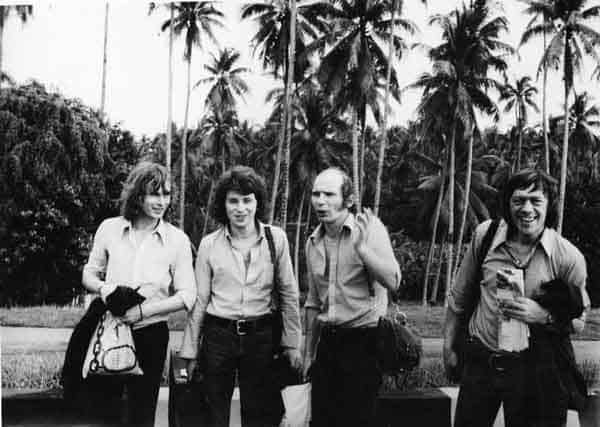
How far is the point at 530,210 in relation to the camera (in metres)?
2.61

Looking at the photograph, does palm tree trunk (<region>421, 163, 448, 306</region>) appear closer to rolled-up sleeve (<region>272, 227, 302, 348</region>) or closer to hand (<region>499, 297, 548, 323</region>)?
hand (<region>499, 297, 548, 323</region>)

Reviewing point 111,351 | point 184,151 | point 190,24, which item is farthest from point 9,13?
point 111,351

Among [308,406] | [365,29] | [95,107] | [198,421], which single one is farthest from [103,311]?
[365,29]

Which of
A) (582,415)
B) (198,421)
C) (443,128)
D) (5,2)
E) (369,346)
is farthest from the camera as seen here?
(443,128)

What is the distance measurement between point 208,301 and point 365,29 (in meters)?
2.68

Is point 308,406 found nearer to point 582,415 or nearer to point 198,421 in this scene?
point 198,421

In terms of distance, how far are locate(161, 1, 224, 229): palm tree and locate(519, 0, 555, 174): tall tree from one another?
1.93 metres

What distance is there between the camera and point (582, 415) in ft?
11.0

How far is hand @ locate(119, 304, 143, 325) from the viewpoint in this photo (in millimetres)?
2770

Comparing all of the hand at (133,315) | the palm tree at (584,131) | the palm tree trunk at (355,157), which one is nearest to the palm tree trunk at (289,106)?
the palm tree trunk at (355,157)

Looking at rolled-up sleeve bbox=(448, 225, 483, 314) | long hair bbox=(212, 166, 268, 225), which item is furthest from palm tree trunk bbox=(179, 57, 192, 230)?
rolled-up sleeve bbox=(448, 225, 483, 314)

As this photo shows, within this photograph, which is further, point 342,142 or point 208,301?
point 342,142

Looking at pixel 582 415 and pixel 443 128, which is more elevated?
pixel 443 128

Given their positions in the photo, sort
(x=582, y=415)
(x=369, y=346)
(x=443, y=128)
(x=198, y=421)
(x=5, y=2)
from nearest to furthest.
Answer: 1. (x=369, y=346)
2. (x=198, y=421)
3. (x=582, y=415)
4. (x=5, y=2)
5. (x=443, y=128)
